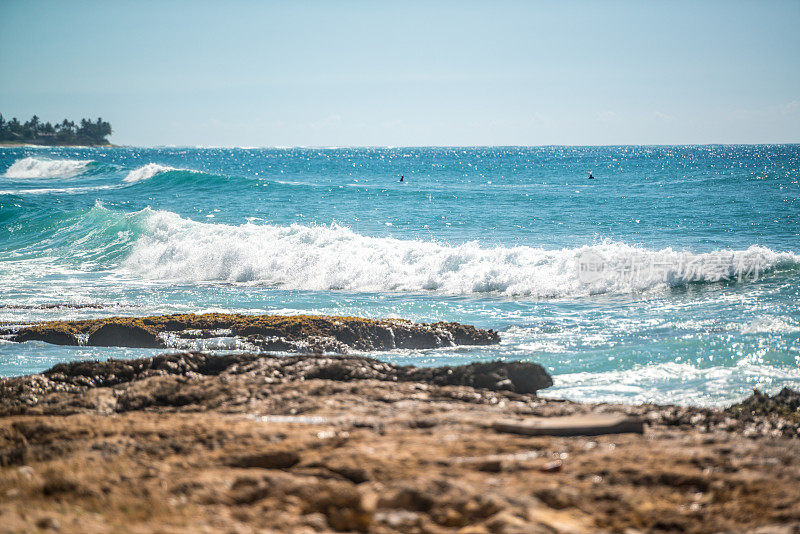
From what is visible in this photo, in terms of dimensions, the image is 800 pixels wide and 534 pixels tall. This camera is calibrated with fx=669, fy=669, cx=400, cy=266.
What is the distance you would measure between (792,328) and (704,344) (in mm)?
1868

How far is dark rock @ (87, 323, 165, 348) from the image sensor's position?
1021 centimetres

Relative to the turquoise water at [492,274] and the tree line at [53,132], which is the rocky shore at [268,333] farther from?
the tree line at [53,132]

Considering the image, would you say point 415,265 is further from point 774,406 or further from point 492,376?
point 774,406

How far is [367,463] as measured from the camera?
3.65m

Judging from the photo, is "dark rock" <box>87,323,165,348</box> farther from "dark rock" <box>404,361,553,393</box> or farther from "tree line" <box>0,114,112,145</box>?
"tree line" <box>0,114,112,145</box>

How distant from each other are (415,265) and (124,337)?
844cm

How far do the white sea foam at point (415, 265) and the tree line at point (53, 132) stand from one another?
156 metres

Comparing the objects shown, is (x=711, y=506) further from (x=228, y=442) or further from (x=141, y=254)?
(x=141, y=254)

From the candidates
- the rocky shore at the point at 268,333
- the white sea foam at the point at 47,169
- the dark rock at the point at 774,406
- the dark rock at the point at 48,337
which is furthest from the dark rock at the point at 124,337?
the white sea foam at the point at 47,169

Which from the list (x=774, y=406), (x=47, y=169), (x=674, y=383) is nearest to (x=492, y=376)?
(x=774, y=406)

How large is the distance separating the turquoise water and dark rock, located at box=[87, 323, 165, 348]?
0.38 meters

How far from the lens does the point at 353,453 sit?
3789 millimetres

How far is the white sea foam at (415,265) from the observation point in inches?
611

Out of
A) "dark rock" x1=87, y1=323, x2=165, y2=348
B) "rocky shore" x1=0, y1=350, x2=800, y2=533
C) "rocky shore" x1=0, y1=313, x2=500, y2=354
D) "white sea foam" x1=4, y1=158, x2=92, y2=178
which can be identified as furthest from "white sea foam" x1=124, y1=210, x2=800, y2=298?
"white sea foam" x1=4, y1=158, x2=92, y2=178
